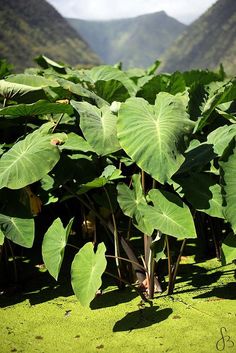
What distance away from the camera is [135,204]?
74.2 inches

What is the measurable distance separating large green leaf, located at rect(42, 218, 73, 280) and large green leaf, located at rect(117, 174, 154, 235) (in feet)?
0.77

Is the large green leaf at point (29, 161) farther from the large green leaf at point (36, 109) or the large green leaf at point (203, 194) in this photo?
the large green leaf at point (203, 194)

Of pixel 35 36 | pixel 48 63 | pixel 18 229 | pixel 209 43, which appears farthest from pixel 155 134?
pixel 209 43

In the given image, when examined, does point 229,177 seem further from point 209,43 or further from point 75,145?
point 209,43

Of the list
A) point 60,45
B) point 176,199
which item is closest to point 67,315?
point 176,199

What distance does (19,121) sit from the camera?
2354 mm

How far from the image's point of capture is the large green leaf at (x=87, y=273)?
1655mm

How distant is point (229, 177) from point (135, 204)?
402 mm

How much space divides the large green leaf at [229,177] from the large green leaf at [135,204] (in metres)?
0.32

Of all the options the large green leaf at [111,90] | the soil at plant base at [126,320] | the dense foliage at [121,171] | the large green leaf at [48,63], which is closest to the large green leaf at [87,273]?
the dense foliage at [121,171]

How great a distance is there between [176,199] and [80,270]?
1.58 ft

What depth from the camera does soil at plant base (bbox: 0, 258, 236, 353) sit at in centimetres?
160

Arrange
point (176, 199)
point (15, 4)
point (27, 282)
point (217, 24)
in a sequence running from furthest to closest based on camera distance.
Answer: point (217, 24) → point (15, 4) → point (27, 282) → point (176, 199)

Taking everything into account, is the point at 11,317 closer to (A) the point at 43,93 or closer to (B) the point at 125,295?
(B) the point at 125,295
